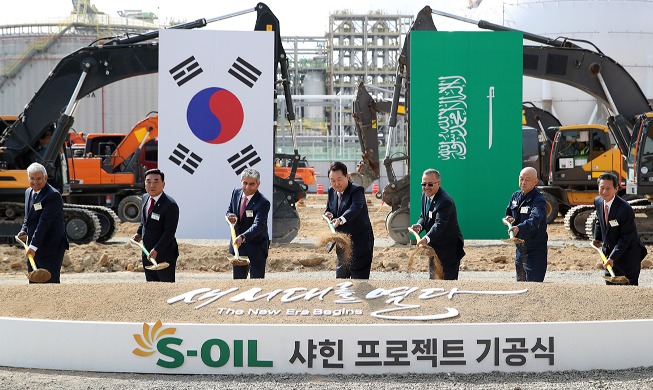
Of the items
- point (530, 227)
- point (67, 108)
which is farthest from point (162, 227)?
point (67, 108)

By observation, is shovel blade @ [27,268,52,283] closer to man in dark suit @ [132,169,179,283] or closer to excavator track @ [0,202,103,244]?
man in dark suit @ [132,169,179,283]

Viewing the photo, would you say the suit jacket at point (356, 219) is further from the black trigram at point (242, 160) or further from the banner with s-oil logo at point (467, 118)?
the banner with s-oil logo at point (467, 118)

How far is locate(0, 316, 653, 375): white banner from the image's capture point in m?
7.42

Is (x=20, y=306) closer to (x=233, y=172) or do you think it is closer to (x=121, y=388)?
(x=121, y=388)

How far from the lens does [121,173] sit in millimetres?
27734

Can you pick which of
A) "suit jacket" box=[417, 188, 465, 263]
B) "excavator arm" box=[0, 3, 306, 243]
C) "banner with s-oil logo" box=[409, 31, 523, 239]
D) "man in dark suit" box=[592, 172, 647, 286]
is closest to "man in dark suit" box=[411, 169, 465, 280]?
"suit jacket" box=[417, 188, 465, 263]

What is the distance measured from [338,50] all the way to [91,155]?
43.7m

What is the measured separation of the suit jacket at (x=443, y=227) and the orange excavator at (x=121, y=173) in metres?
18.3

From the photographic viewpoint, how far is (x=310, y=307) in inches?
318

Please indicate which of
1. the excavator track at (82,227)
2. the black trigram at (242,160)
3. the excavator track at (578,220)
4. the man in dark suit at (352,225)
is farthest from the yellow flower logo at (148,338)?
the excavator track at (578,220)

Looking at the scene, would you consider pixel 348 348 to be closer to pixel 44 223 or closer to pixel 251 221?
pixel 251 221

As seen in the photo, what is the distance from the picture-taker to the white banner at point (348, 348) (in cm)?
742

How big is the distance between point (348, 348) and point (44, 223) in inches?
160

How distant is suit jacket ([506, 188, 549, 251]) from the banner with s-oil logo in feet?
28.3
